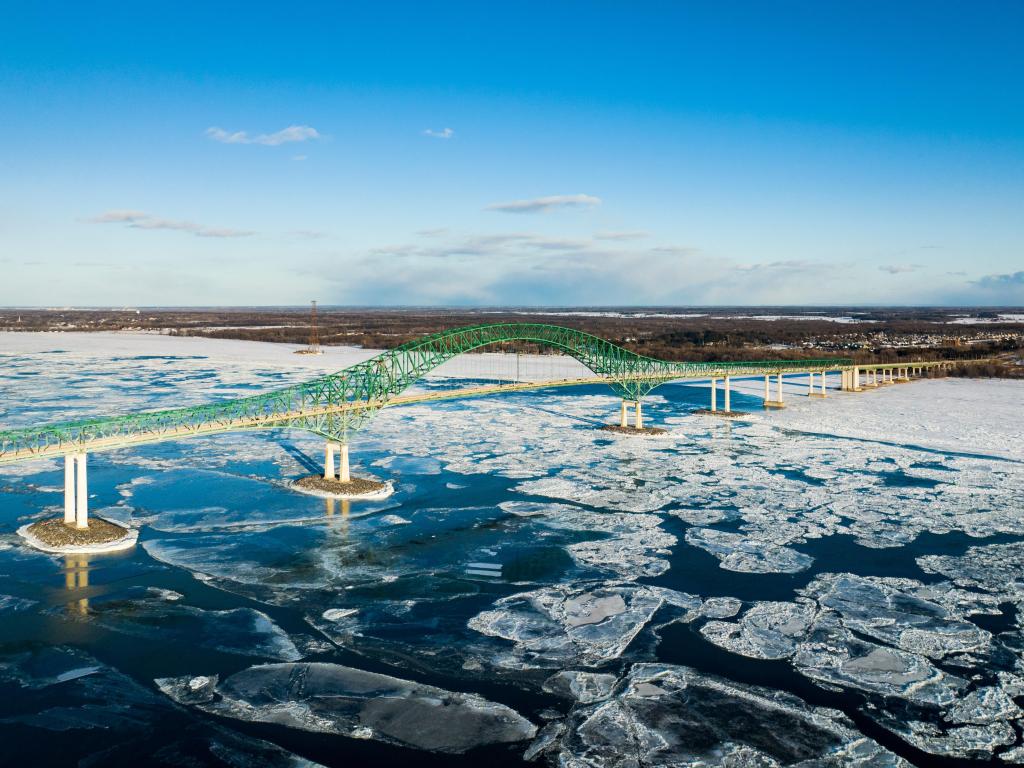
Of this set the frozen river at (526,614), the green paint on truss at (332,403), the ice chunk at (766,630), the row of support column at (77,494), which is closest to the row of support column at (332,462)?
the green paint on truss at (332,403)

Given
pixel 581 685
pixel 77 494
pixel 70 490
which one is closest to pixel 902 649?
pixel 581 685

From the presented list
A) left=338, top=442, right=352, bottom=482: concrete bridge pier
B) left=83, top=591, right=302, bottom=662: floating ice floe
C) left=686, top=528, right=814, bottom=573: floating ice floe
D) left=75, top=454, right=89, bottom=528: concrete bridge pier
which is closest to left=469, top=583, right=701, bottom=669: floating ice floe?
left=686, top=528, right=814, bottom=573: floating ice floe

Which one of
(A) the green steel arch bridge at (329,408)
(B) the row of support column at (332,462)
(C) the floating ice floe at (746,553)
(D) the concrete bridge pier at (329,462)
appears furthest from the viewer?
(D) the concrete bridge pier at (329,462)

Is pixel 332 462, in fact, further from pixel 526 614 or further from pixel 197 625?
pixel 526 614

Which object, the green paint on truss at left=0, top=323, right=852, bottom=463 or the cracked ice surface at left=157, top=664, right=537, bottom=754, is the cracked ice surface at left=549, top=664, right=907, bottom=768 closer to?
the cracked ice surface at left=157, top=664, right=537, bottom=754

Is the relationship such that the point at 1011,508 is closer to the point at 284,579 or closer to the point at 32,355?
the point at 284,579

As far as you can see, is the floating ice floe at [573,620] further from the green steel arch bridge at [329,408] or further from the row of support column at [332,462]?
the green steel arch bridge at [329,408]
